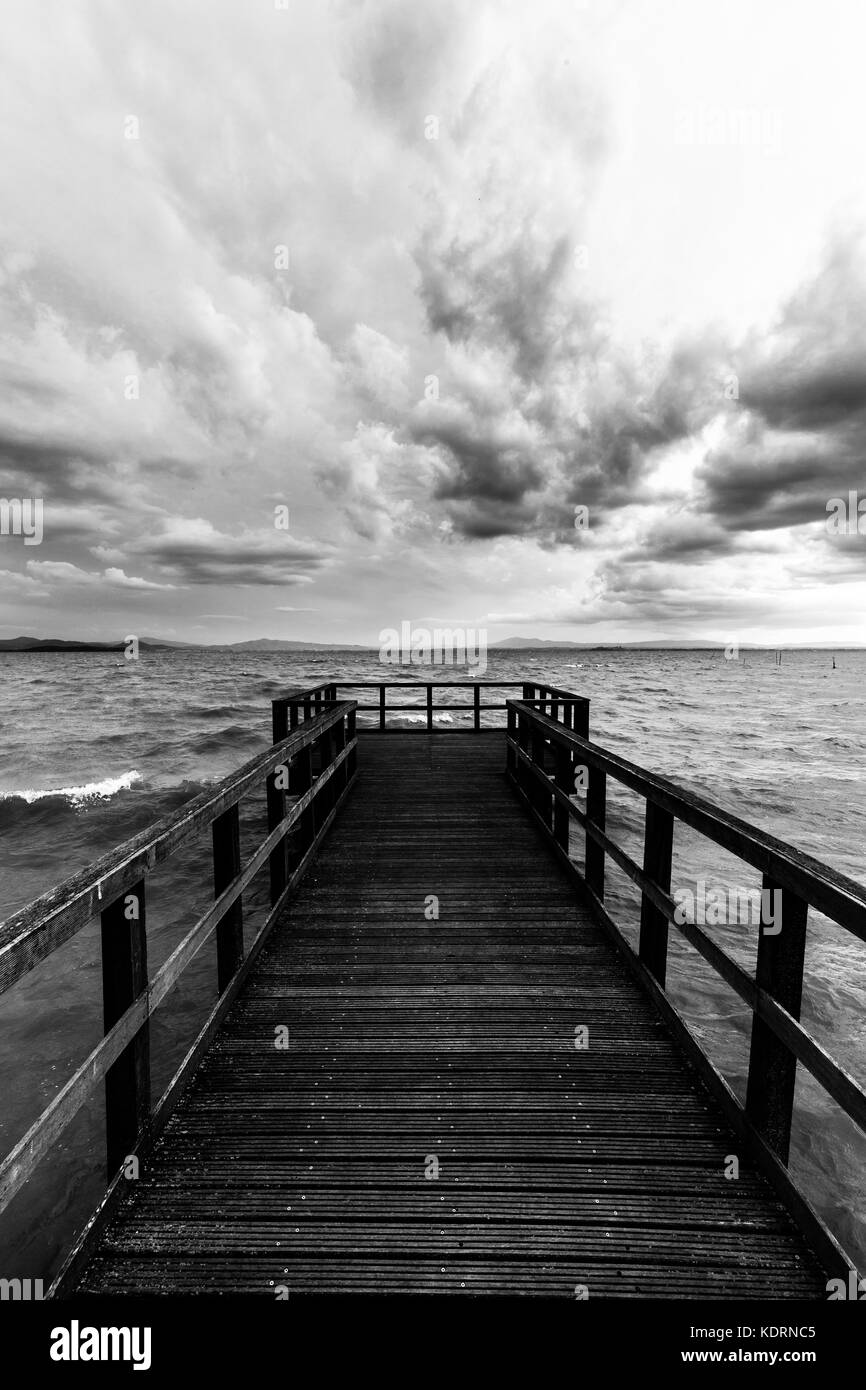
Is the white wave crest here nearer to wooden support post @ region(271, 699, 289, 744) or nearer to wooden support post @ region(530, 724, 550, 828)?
wooden support post @ region(271, 699, 289, 744)

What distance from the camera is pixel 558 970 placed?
368cm

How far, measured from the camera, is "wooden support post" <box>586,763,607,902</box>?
424cm

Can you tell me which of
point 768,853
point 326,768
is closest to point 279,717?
point 326,768

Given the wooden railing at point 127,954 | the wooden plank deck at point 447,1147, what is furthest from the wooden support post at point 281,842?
the wooden railing at point 127,954

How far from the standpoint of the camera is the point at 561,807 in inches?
221

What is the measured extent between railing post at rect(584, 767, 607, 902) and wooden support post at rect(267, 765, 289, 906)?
86.6 inches

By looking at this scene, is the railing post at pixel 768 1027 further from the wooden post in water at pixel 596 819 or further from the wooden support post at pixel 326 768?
the wooden support post at pixel 326 768

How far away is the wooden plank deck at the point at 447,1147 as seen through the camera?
6.20 feet

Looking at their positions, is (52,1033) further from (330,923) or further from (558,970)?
(558,970)

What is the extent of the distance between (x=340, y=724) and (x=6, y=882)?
6107 millimetres

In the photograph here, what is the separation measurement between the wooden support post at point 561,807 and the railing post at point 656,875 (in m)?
2.14

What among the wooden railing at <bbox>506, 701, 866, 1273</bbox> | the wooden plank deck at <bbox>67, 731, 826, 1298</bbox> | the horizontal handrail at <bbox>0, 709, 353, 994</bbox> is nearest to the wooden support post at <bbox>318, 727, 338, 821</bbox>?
the wooden plank deck at <bbox>67, 731, 826, 1298</bbox>

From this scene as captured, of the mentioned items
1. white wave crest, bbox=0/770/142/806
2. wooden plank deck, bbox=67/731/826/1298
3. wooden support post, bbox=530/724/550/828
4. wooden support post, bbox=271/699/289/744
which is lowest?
white wave crest, bbox=0/770/142/806
